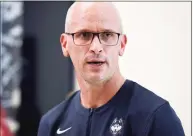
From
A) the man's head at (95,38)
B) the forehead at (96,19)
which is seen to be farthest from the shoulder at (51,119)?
the forehead at (96,19)

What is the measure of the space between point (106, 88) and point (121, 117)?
0.12 m

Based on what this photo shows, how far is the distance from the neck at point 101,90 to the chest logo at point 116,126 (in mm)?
91

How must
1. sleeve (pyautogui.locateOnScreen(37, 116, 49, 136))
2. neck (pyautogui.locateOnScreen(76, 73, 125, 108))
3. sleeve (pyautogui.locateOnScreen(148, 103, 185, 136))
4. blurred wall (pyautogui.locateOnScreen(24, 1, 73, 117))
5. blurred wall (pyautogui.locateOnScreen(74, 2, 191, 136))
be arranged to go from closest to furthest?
sleeve (pyautogui.locateOnScreen(148, 103, 185, 136)) < neck (pyautogui.locateOnScreen(76, 73, 125, 108)) < sleeve (pyautogui.locateOnScreen(37, 116, 49, 136)) < blurred wall (pyautogui.locateOnScreen(74, 2, 191, 136)) < blurred wall (pyautogui.locateOnScreen(24, 1, 73, 117))

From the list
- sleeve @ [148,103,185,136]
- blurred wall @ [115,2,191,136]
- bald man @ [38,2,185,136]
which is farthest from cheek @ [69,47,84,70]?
blurred wall @ [115,2,191,136]

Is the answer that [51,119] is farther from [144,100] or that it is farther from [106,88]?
[144,100]

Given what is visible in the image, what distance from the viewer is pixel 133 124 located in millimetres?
983

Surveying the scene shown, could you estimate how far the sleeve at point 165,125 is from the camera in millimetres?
937

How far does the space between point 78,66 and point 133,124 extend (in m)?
0.23

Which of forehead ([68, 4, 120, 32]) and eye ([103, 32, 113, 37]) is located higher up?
forehead ([68, 4, 120, 32])

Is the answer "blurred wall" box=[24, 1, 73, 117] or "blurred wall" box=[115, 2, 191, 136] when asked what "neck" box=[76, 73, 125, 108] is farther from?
"blurred wall" box=[24, 1, 73, 117]

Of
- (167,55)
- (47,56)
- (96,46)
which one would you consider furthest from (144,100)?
(47,56)

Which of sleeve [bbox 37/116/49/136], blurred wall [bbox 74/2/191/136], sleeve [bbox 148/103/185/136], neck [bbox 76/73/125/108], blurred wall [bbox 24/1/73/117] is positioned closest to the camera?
sleeve [bbox 148/103/185/136]

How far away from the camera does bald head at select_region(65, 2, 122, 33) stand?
1.00 metres

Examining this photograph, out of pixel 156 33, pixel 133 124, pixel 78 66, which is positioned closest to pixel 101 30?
pixel 78 66
